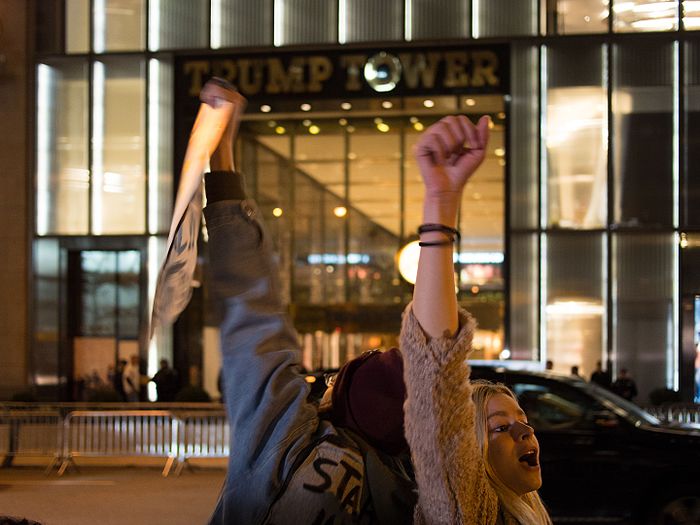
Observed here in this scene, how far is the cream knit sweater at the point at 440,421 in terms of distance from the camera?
76.1 inches

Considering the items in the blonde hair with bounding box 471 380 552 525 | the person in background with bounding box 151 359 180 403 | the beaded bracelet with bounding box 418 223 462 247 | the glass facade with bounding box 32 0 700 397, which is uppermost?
the glass facade with bounding box 32 0 700 397

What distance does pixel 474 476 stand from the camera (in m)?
2.07

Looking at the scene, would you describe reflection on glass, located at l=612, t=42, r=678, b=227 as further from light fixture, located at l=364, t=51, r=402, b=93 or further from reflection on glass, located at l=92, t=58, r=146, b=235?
reflection on glass, located at l=92, t=58, r=146, b=235

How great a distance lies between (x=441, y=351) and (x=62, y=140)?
2438cm

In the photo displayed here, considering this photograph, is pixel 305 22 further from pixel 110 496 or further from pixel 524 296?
pixel 110 496

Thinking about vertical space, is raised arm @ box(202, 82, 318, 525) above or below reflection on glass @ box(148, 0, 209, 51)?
below

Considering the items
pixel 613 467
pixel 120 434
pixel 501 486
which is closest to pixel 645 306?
pixel 120 434

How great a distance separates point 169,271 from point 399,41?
73.9 ft

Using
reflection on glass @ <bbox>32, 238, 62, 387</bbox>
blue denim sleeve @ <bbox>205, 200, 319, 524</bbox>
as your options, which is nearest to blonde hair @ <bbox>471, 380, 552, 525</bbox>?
blue denim sleeve @ <bbox>205, 200, 319, 524</bbox>

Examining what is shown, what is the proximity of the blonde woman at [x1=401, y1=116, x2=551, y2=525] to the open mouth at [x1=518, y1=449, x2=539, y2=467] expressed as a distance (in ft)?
1.53

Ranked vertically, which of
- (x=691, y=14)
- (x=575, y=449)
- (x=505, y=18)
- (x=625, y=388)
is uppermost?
(x=505, y=18)

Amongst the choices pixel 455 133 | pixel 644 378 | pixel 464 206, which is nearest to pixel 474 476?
pixel 455 133

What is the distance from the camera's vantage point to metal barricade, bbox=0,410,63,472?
16562mm

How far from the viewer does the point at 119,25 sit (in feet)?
82.0
